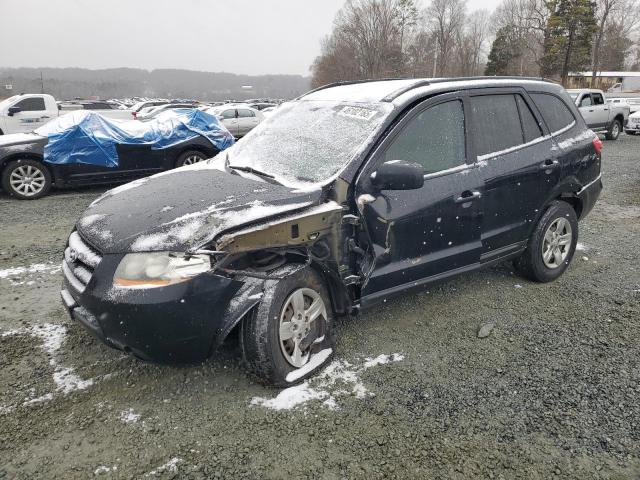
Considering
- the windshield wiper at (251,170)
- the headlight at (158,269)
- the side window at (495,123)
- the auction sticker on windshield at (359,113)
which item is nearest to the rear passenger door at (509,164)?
the side window at (495,123)

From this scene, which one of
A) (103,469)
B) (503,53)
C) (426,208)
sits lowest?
(103,469)

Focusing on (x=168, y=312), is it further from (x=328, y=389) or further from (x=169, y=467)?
(x=328, y=389)

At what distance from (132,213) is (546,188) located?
10.4ft

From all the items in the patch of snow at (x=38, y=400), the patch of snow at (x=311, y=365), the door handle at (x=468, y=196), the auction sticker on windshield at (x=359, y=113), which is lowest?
the patch of snow at (x=38, y=400)

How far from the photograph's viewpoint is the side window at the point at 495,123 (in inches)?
138

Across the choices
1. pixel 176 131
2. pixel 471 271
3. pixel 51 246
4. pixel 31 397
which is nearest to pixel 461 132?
pixel 471 271

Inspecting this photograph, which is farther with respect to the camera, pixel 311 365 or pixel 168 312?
pixel 311 365

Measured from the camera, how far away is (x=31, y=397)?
8.76 feet

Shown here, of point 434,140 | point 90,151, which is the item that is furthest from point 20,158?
point 434,140

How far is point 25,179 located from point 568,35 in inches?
1830

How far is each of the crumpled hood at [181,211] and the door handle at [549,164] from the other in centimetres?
211

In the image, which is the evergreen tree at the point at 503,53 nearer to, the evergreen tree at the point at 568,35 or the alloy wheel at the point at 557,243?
the evergreen tree at the point at 568,35

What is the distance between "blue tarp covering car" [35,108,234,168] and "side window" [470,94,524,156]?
6.40m

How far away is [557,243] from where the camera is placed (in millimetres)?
4211
